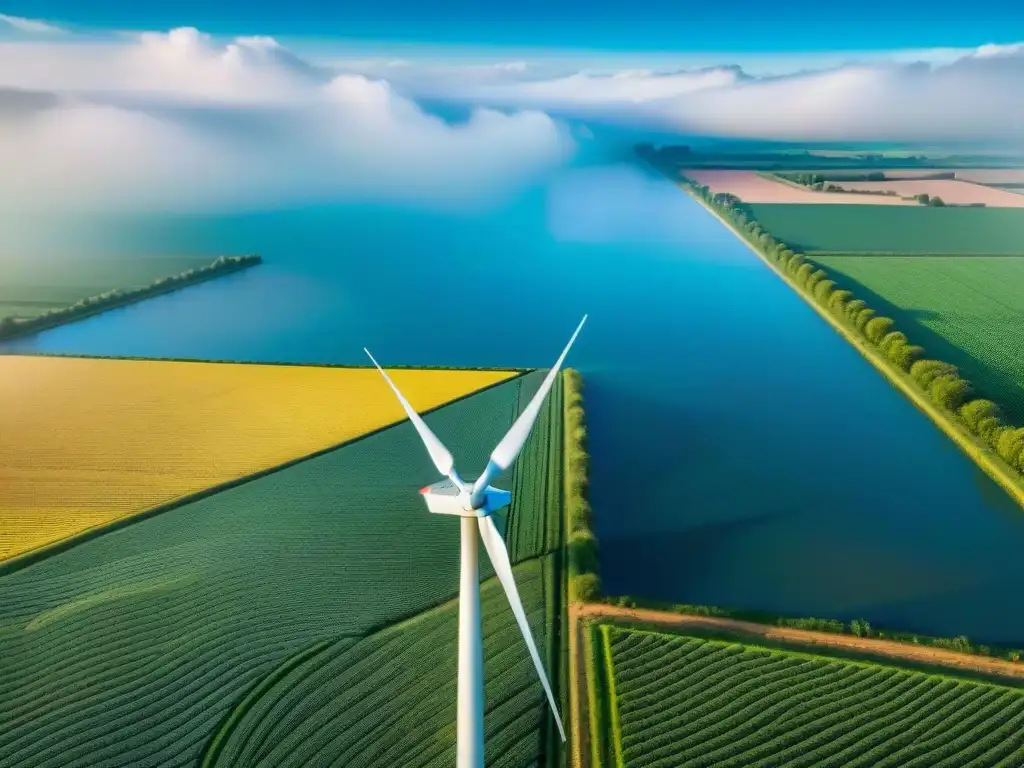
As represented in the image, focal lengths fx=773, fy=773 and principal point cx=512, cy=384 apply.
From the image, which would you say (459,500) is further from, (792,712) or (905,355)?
(905,355)

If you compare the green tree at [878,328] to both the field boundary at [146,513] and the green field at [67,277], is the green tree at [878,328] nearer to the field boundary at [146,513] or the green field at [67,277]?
the field boundary at [146,513]

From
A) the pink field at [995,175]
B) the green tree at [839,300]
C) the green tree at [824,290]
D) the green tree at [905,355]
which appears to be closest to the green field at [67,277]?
the green tree at [824,290]

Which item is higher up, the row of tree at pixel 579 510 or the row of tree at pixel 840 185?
the row of tree at pixel 840 185

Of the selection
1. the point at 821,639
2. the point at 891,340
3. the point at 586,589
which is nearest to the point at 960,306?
the point at 891,340

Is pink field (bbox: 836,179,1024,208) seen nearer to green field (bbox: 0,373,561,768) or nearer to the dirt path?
the dirt path

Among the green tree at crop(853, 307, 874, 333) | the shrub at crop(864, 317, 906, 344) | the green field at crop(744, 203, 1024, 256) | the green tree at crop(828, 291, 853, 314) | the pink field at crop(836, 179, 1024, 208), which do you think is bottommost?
the shrub at crop(864, 317, 906, 344)

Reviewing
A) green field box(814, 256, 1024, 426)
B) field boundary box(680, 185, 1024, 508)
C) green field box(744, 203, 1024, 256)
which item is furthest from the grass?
green field box(744, 203, 1024, 256)
